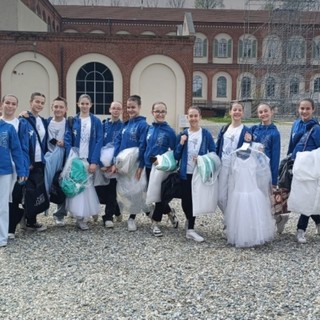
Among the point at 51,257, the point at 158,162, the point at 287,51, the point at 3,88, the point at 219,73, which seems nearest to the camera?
the point at 51,257

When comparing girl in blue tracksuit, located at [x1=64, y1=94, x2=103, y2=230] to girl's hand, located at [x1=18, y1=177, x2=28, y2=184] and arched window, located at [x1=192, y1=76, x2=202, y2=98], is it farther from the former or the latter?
arched window, located at [x1=192, y1=76, x2=202, y2=98]

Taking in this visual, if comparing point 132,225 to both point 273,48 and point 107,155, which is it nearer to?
point 107,155

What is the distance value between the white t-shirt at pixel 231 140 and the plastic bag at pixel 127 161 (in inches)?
45.6

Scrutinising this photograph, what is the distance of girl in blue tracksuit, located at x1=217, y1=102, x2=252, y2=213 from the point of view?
5.71 meters

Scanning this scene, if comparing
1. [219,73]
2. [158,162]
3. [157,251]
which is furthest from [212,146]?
[219,73]

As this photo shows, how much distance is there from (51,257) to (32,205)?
2.94ft

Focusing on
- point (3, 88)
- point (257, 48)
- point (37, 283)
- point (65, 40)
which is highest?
point (257, 48)

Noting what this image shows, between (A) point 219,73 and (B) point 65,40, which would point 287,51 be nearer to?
(A) point 219,73

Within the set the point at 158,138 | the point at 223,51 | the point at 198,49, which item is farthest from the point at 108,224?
the point at 223,51

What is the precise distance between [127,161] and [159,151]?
438 mm

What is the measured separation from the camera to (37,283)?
14.6ft

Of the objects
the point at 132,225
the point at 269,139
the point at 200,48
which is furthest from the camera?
the point at 200,48

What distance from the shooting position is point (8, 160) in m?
5.52

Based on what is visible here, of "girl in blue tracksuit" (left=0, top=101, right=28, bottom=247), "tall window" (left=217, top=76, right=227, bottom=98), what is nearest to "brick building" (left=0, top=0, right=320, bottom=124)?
"tall window" (left=217, top=76, right=227, bottom=98)
